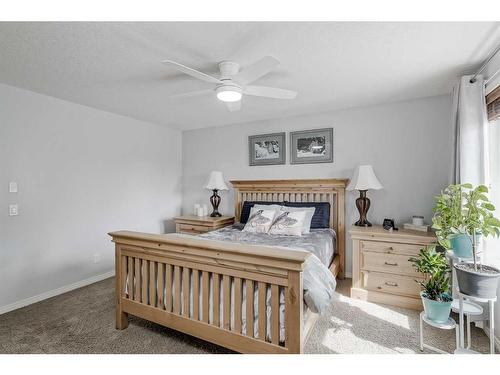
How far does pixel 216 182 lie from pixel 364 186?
7.07 feet

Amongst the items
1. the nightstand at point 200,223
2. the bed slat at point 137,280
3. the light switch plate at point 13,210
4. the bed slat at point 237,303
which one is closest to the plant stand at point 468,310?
the bed slat at point 237,303

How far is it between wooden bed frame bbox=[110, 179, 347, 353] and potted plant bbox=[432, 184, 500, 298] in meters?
1.05

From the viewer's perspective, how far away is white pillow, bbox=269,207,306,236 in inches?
113

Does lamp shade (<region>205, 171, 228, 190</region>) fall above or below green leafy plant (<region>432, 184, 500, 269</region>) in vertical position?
above

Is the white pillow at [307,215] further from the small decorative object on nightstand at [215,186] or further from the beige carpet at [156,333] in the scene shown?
the small decorative object on nightstand at [215,186]

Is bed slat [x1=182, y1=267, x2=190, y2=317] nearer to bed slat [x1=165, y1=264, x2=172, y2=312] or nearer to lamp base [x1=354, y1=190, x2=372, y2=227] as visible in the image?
bed slat [x1=165, y1=264, x2=172, y2=312]

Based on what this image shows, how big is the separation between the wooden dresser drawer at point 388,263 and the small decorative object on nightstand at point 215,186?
226cm

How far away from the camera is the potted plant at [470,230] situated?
152cm

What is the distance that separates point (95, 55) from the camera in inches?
76.8

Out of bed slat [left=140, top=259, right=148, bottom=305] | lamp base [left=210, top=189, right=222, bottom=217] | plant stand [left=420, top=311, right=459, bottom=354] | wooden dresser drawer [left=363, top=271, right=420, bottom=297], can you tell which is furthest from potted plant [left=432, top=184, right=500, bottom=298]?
lamp base [left=210, top=189, right=222, bottom=217]

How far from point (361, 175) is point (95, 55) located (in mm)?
2930
